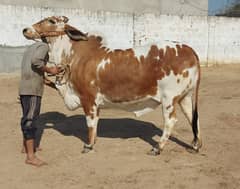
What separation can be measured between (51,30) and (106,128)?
2.32 metres

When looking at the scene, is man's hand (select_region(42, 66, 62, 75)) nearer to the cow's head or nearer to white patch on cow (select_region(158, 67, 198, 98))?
the cow's head

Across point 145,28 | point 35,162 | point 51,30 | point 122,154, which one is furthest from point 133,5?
point 35,162

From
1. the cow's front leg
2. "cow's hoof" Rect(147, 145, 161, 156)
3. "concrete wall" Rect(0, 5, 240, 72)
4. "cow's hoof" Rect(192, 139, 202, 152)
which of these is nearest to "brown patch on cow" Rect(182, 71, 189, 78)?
"cow's hoof" Rect(192, 139, 202, 152)

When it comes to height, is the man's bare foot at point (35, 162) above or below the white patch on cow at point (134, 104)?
below

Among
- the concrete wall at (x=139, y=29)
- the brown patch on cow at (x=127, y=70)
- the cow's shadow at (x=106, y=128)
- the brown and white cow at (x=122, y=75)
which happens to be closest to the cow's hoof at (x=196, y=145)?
the brown and white cow at (x=122, y=75)

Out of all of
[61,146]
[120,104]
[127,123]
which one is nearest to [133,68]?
[120,104]

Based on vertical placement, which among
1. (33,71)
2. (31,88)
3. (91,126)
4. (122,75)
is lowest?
(91,126)

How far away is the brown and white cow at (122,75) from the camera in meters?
6.77

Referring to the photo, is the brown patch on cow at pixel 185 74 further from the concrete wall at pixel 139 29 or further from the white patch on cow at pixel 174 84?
the concrete wall at pixel 139 29

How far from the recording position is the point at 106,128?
28.6ft

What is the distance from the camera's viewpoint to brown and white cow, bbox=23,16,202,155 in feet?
22.2

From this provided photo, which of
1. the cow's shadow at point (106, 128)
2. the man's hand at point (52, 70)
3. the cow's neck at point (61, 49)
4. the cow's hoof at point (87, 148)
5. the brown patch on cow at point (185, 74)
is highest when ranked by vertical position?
the cow's neck at point (61, 49)

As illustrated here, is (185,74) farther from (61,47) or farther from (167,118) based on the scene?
(61,47)

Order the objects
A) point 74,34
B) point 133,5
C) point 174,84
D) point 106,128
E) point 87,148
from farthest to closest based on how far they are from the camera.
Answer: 1. point 133,5
2. point 106,128
3. point 74,34
4. point 87,148
5. point 174,84
